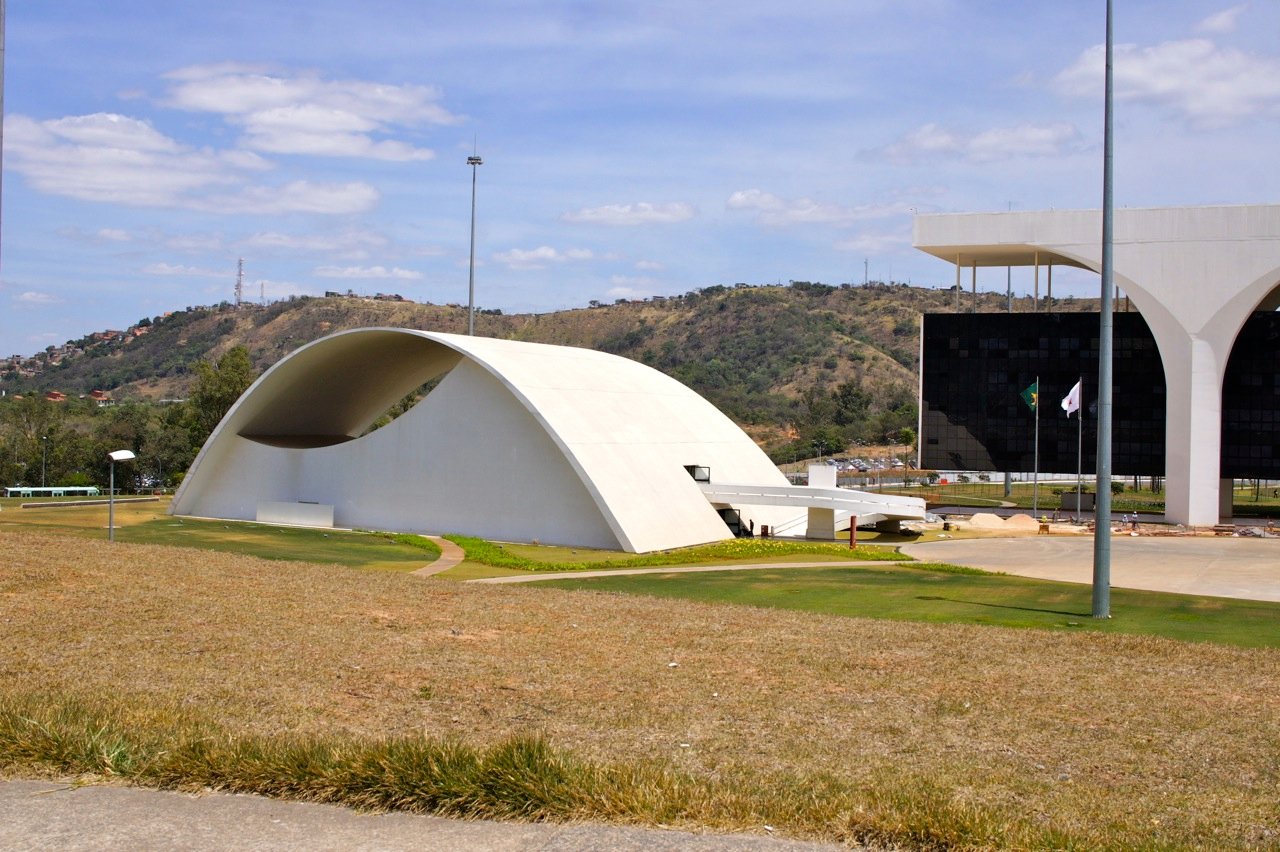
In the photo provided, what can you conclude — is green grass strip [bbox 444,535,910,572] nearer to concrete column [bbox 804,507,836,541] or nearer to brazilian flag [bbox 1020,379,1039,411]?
concrete column [bbox 804,507,836,541]

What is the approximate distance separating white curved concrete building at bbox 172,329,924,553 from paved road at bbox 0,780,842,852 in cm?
2599

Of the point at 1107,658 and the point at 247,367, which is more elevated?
the point at 247,367

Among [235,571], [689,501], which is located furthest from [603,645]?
[689,501]

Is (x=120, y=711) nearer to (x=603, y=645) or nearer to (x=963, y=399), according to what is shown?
(x=603, y=645)

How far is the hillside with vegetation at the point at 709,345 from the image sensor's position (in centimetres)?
10281

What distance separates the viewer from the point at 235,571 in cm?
1916

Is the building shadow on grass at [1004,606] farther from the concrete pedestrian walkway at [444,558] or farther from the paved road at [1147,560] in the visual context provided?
the concrete pedestrian walkway at [444,558]

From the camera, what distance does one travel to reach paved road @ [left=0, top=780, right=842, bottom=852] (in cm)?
604

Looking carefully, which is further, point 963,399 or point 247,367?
point 247,367

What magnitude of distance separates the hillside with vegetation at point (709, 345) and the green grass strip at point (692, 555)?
5575 centimetres

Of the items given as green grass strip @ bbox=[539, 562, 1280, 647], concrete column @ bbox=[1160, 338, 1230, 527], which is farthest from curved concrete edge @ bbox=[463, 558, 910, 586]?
concrete column @ bbox=[1160, 338, 1230, 527]

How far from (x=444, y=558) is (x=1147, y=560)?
1769 cm

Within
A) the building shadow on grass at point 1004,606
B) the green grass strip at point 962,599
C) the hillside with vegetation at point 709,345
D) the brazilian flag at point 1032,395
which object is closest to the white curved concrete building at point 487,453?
the green grass strip at point 962,599

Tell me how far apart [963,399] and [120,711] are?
142ft
